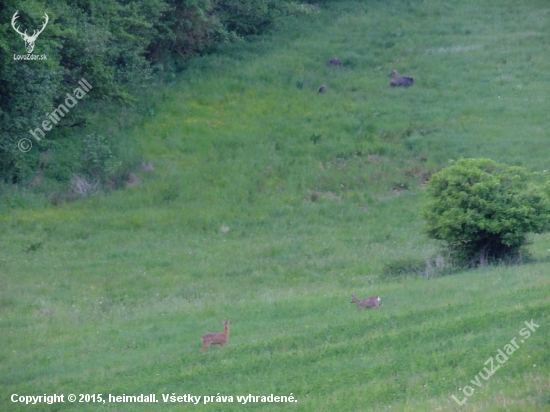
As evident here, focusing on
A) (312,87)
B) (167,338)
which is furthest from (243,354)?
(312,87)

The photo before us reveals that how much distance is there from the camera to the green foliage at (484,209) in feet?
55.8

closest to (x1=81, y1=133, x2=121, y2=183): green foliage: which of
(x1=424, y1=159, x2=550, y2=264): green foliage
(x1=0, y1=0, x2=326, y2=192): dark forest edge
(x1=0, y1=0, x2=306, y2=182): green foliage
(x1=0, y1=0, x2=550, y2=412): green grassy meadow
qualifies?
(x1=0, y1=0, x2=326, y2=192): dark forest edge

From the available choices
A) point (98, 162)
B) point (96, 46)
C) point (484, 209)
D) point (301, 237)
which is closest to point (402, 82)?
point (301, 237)

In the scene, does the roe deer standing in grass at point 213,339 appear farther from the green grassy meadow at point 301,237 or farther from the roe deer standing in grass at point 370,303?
the roe deer standing in grass at point 370,303

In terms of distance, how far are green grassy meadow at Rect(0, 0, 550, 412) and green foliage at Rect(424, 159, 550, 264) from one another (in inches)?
38.0

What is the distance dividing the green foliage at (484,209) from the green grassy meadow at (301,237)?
96 cm

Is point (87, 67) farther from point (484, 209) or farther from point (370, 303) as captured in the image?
point (370, 303)

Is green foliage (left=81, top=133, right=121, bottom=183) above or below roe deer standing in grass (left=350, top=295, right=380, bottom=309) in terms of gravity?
below

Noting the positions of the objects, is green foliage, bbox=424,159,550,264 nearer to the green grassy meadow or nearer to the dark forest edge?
the green grassy meadow

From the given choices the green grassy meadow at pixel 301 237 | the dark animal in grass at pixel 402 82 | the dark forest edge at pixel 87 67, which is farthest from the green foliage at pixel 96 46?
the dark animal in grass at pixel 402 82

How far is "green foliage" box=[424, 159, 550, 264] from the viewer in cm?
1700

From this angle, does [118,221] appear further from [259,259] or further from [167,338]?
[167,338]

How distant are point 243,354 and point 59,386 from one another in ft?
9.99

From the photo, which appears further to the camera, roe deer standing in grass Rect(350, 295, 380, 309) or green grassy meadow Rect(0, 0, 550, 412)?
roe deer standing in grass Rect(350, 295, 380, 309)
